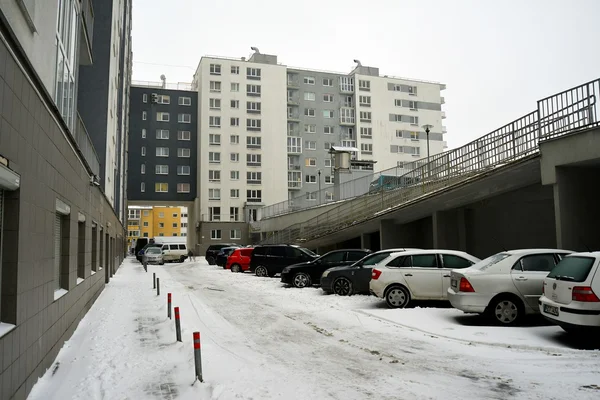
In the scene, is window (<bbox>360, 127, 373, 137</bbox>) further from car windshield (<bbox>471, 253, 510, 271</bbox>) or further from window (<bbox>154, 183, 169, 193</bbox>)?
car windshield (<bbox>471, 253, 510, 271</bbox>)

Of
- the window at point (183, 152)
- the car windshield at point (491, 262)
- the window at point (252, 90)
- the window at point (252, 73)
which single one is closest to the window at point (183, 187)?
the window at point (183, 152)

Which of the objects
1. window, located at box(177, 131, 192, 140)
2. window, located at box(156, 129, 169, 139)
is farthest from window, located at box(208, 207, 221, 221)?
window, located at box(156, 129, 169, 139)

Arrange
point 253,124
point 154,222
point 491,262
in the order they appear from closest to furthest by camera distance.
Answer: point 491,262, point 253,124, point 154,222

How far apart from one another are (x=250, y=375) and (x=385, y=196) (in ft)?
62.4

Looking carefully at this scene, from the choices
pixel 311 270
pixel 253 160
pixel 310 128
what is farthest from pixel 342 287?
pixel 310 128

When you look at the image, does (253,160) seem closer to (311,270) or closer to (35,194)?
(311,270)

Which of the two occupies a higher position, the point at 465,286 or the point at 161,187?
the point at 161,187

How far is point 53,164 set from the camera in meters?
7.39

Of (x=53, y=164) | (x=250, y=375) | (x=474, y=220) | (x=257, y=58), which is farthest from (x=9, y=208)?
(x=257, y=58)

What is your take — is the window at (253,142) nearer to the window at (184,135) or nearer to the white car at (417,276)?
the window at (184,135)

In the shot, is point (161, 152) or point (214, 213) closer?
point (214, 213)

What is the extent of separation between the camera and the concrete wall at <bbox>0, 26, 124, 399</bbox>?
4812mm

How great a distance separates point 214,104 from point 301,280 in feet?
173

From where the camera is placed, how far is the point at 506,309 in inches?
389
